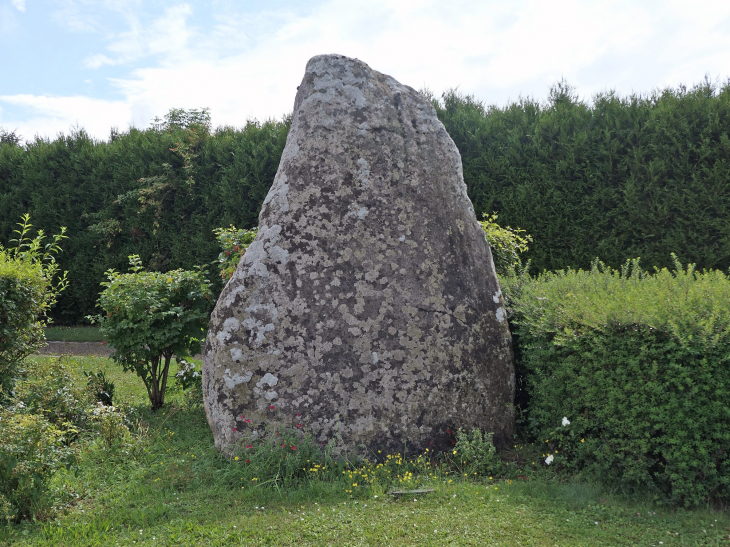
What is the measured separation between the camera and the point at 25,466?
372 cm

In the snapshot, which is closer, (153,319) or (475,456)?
(475,456)

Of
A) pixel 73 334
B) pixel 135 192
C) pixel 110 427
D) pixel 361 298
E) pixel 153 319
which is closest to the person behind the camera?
pixel 361 298

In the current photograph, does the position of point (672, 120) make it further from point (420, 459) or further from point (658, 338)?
point (420, 459)

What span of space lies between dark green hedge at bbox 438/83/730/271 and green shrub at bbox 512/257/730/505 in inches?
164

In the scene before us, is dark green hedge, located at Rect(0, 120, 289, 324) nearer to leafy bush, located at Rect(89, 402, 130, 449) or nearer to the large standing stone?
the large standing stone

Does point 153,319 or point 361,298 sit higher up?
point 361,298

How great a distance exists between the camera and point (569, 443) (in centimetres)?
443

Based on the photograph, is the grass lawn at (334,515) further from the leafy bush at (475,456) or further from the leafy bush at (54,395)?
the leafy bush at (54,395)

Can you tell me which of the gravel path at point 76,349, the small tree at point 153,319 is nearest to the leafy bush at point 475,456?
the small tree at point 153,319

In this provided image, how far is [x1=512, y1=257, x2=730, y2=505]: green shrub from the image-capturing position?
3.75 meters

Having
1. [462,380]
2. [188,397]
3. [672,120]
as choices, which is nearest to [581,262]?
[672,120]

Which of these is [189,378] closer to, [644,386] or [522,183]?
[644,386]

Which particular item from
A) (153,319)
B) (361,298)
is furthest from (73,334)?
(361,298)

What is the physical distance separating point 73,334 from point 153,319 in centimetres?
704
